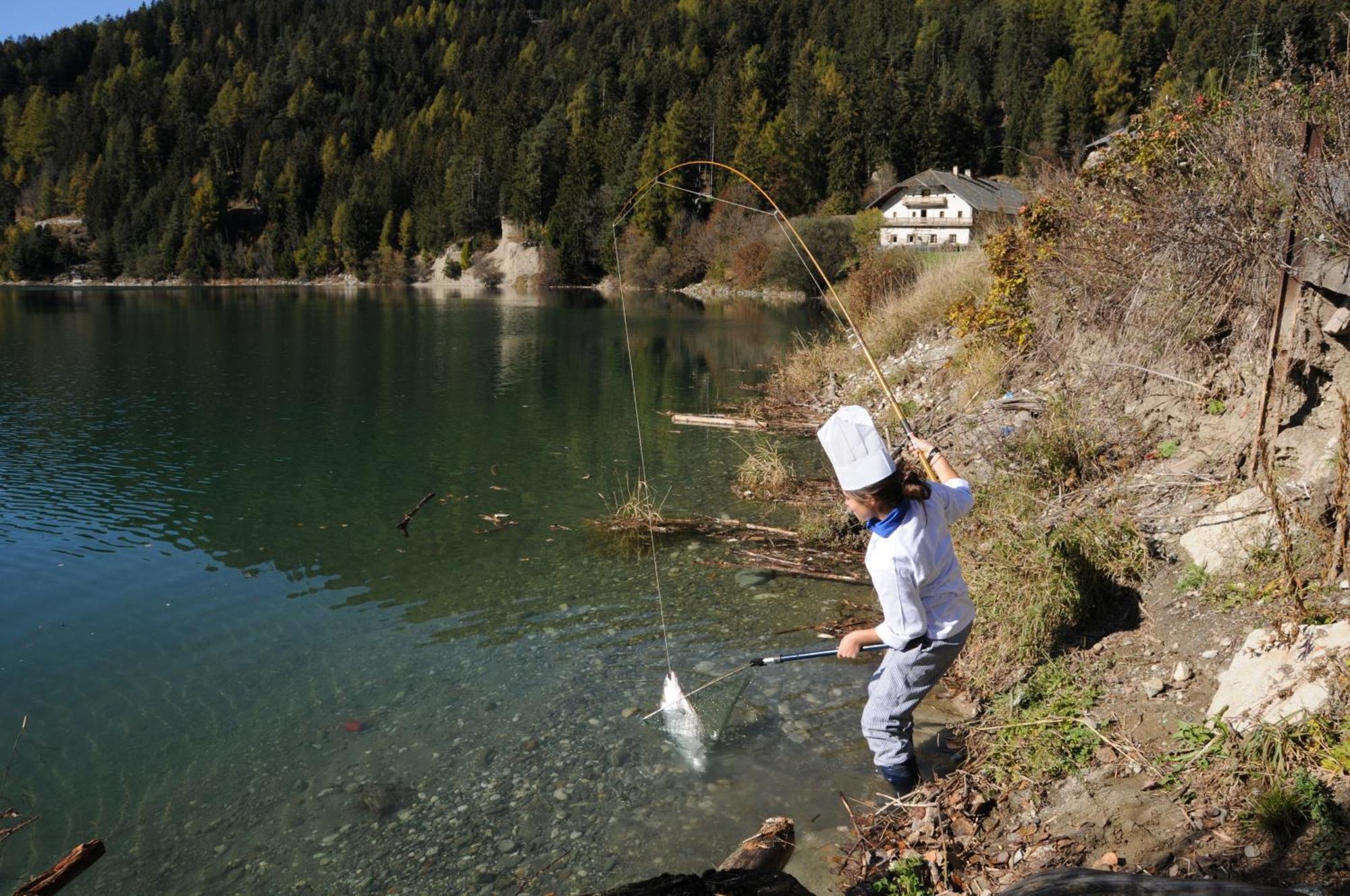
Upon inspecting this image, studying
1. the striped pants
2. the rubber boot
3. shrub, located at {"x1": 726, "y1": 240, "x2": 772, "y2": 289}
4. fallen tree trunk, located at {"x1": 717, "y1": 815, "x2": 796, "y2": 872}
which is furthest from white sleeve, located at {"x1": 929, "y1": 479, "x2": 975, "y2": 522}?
shrub, located at {"x1": 726, "y1": 240, "x2": 772, "y2": 289}

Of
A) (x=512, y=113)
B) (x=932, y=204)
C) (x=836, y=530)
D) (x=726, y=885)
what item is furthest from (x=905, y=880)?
(x=512, y=113)

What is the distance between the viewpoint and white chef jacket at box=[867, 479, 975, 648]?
4.36m

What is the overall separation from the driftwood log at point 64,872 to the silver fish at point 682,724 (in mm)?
3438

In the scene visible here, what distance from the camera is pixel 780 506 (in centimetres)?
1195

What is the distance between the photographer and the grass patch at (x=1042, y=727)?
16.3 ft

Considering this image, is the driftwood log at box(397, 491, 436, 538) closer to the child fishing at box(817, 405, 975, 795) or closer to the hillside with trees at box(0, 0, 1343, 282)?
the child fishing at box(817, 405, 975, 795)

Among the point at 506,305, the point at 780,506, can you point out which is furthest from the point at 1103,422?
the point at 506,305

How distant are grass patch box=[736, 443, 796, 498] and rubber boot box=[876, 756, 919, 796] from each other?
718cm

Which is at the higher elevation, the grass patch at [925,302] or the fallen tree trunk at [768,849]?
the grass patch at [925,302]

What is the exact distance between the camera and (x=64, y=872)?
4062 millimetres

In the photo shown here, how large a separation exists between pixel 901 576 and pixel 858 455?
67 cm

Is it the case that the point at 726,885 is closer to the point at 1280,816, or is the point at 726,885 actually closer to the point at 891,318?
the point at 1280,816

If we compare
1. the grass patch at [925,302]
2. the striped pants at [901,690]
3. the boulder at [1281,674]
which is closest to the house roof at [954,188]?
the grass patch at [925,302]

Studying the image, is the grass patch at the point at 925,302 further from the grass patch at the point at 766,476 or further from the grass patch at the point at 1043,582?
the grass patch at the point at 1043,582
